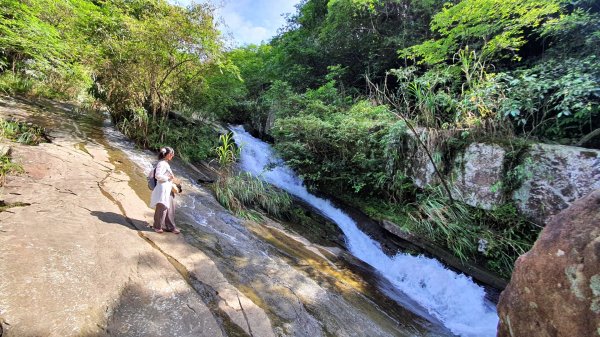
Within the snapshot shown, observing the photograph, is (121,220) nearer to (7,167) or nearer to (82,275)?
(82,275)

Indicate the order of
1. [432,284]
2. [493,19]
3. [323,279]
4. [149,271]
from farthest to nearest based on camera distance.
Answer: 1. [493,19]
2. [432,284]
3. [323,279]
4. [149,271]

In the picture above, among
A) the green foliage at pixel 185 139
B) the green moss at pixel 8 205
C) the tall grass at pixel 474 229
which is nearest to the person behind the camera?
the green moss at pixel 8 205

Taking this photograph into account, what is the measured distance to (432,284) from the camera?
5.97 meters

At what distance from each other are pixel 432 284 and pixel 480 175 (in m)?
2.44

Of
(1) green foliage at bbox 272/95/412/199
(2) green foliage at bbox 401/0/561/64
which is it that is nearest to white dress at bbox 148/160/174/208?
(1) green foliage at bbox 272/95/412/199

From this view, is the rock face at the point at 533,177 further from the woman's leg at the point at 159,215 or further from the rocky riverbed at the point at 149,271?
the woman's leg at the point at 159,215

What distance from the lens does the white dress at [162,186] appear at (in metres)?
4.05

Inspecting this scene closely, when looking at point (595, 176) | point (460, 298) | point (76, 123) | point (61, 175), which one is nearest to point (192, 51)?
point (76, 123)

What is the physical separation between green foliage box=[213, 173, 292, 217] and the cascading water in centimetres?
150

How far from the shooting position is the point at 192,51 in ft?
26.5

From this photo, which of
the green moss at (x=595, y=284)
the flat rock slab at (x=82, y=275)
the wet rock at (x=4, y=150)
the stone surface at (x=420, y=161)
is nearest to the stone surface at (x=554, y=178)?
the stone surface at (x=420, y=161)

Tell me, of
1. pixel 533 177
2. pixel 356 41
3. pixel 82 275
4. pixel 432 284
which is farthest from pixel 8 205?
pixel 356 41

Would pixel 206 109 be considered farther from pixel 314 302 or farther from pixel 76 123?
pixel 314 302

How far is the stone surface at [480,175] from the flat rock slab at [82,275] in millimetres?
5673
